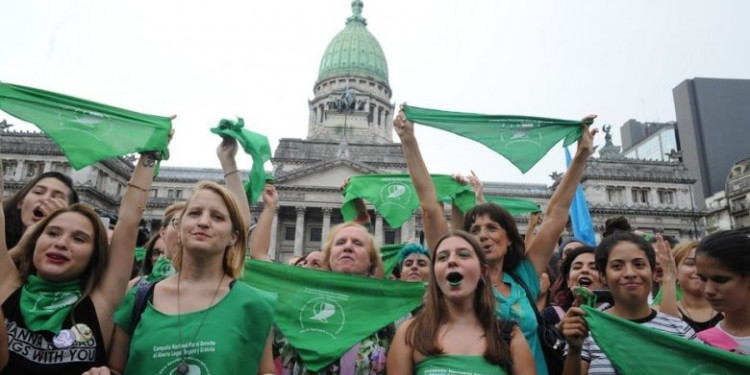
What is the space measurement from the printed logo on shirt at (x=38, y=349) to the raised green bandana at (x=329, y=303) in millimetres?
1757

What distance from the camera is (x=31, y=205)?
5.18 meters

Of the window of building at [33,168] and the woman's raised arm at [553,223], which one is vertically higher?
the window of building at [33,168]

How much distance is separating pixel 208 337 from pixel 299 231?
4385 centimetres

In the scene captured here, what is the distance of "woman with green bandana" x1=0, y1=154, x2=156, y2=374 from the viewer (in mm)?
3416

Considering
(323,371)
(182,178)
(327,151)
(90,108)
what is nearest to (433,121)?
(323,371)

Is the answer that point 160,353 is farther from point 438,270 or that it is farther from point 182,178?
point 182,178

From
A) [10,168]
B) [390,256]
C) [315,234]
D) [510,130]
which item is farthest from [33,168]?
[510,130]

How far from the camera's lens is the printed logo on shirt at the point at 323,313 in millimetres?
4781

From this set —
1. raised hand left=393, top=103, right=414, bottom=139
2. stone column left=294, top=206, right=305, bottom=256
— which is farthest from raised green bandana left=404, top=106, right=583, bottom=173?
stone column left=294, top=206, right=305, bottom=256

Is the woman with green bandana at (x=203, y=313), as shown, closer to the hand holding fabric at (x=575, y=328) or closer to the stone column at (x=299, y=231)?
the hand holding fabric at (x=575, y=328)

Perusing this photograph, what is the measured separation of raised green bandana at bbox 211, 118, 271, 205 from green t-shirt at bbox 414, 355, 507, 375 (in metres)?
3.26

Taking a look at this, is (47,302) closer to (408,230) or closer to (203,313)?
(203,313)

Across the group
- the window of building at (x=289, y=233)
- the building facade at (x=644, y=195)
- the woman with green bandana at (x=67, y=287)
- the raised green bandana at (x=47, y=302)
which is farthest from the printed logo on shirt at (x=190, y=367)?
the building facade at (x=644, y=195)

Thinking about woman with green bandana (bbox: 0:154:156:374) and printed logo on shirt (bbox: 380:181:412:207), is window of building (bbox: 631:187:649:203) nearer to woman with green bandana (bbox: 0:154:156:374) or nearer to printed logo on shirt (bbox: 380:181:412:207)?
printed logo on shirt (bbox: 380:181:412:207)
